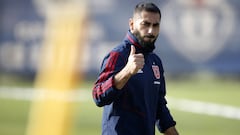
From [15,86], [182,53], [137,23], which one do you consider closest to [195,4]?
[182,53]

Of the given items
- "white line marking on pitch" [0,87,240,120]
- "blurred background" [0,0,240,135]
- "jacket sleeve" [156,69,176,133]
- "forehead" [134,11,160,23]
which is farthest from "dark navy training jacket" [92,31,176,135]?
"blurred background" [0,0,240,135]

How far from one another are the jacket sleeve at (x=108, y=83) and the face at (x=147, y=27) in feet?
0.74

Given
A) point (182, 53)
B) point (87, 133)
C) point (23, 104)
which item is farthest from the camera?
point (182, 53)

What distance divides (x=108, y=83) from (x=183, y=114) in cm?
975

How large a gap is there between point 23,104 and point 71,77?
2.16m

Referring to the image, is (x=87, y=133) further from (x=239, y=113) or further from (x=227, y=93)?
(x=227, y=93)

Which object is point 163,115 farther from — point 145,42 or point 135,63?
point 135,63

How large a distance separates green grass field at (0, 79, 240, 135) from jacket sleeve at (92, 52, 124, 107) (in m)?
6.79

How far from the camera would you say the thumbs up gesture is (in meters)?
5.72

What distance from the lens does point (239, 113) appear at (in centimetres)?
1518

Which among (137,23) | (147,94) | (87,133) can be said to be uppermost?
(137,23)

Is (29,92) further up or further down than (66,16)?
further down

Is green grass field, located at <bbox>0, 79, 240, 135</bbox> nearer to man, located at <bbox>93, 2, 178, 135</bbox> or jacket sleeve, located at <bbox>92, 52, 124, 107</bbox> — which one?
man, located at <bbox>93, 2, 178, 135</bbox>

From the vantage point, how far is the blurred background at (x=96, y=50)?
17.2 meters
